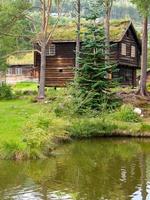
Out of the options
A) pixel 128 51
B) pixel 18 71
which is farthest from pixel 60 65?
pixel 18 71

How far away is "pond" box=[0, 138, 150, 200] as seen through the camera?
1705cm

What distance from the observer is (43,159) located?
2275cm

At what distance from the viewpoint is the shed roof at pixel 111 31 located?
5067 cm

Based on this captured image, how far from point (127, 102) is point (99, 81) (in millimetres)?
4336

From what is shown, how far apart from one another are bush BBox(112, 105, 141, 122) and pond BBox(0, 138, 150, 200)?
18.8 feet

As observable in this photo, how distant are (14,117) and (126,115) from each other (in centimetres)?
731

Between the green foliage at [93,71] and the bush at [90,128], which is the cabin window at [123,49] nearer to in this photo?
the green foliage at [93,71]

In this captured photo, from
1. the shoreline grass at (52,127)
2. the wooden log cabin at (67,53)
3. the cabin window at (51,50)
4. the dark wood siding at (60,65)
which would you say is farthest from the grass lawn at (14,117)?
the cabin window at (51,50)

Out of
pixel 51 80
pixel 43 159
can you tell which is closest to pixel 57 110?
pixel 43 159

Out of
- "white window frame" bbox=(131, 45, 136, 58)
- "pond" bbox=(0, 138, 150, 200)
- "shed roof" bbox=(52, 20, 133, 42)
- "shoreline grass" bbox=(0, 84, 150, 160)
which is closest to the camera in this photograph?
"pond" bbox=(0, 138, 150, 200)

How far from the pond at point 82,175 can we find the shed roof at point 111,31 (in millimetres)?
25325

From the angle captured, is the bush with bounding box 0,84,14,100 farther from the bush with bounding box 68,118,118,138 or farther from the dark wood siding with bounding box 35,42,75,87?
the bush with bounding box 68,118,118,138

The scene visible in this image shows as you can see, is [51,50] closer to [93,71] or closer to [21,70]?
[93,71]

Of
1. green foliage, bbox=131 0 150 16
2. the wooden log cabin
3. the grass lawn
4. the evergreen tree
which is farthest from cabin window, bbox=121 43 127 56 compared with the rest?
the evergreen tree
